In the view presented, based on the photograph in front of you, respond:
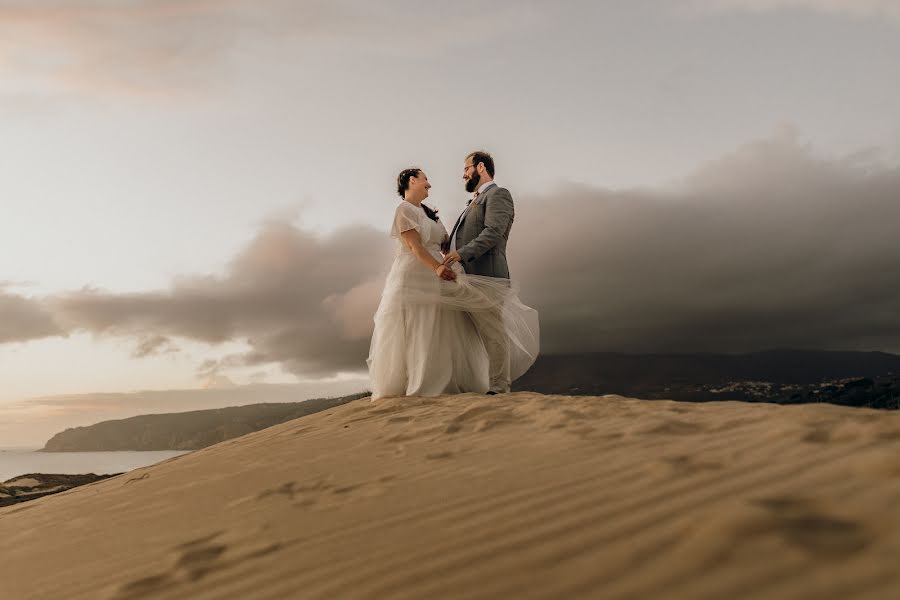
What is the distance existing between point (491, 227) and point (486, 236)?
0.12m

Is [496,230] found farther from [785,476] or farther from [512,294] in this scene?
[785,476]

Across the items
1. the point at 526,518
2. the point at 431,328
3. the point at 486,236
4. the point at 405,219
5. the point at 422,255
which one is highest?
the point at 405,219

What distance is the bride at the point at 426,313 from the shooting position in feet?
23.0

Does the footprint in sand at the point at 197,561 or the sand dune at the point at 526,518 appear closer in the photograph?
the sand dune at the point at 526,518

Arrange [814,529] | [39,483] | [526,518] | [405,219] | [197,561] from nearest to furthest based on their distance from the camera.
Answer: [814,529], [526,518], [197,561], [405,219], [39,483]

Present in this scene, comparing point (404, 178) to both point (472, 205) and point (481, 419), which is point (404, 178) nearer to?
point (472, 205)

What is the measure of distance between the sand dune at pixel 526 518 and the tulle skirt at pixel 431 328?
2.35 metres

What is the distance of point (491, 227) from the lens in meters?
7.08

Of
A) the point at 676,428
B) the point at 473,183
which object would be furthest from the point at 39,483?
the point at 676,428

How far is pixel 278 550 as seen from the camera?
269 centimetres

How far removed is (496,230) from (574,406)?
112 inches

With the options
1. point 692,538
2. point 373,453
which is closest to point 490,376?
point 373,453

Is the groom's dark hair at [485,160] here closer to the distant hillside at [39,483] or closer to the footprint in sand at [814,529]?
the footprint in sand at [814,529]

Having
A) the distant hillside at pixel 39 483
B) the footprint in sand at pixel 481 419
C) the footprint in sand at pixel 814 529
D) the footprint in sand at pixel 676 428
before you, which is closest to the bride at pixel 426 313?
the footprint in sand at pixel 481 419
